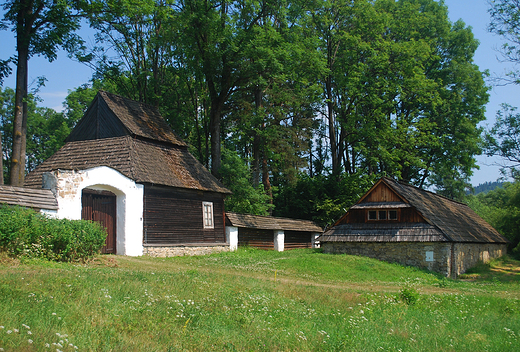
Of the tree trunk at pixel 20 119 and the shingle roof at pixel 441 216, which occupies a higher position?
the tree trunk at pixel 20 119

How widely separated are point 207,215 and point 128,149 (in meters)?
6.03

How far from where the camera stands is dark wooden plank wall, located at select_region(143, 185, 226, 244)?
21891 mm

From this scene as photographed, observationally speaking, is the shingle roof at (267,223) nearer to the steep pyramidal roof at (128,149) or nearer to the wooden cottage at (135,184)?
the wooden cottage at (135,184)

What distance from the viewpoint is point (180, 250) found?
23.2 meters

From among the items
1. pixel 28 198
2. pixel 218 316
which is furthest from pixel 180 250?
pixel 218 316

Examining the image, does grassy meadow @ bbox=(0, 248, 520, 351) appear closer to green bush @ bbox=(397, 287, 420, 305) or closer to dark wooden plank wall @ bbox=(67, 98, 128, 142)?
green bush @ bbox=(397, 287, 420, 305)

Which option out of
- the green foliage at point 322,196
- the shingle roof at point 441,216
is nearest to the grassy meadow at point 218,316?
the shingle roof at point 441,216

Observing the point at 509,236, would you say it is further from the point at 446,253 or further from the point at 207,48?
the point at 207,48

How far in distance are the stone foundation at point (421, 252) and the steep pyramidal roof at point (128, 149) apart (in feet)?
28.5

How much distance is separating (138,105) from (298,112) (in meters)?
19.2

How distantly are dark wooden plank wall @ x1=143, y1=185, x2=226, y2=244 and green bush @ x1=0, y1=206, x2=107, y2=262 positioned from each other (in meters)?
7.40

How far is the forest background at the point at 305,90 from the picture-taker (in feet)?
101

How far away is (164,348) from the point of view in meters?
6.88

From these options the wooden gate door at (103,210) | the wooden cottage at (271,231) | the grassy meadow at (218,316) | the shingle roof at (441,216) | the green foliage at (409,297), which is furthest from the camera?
the wooden cottage at (271,231)
